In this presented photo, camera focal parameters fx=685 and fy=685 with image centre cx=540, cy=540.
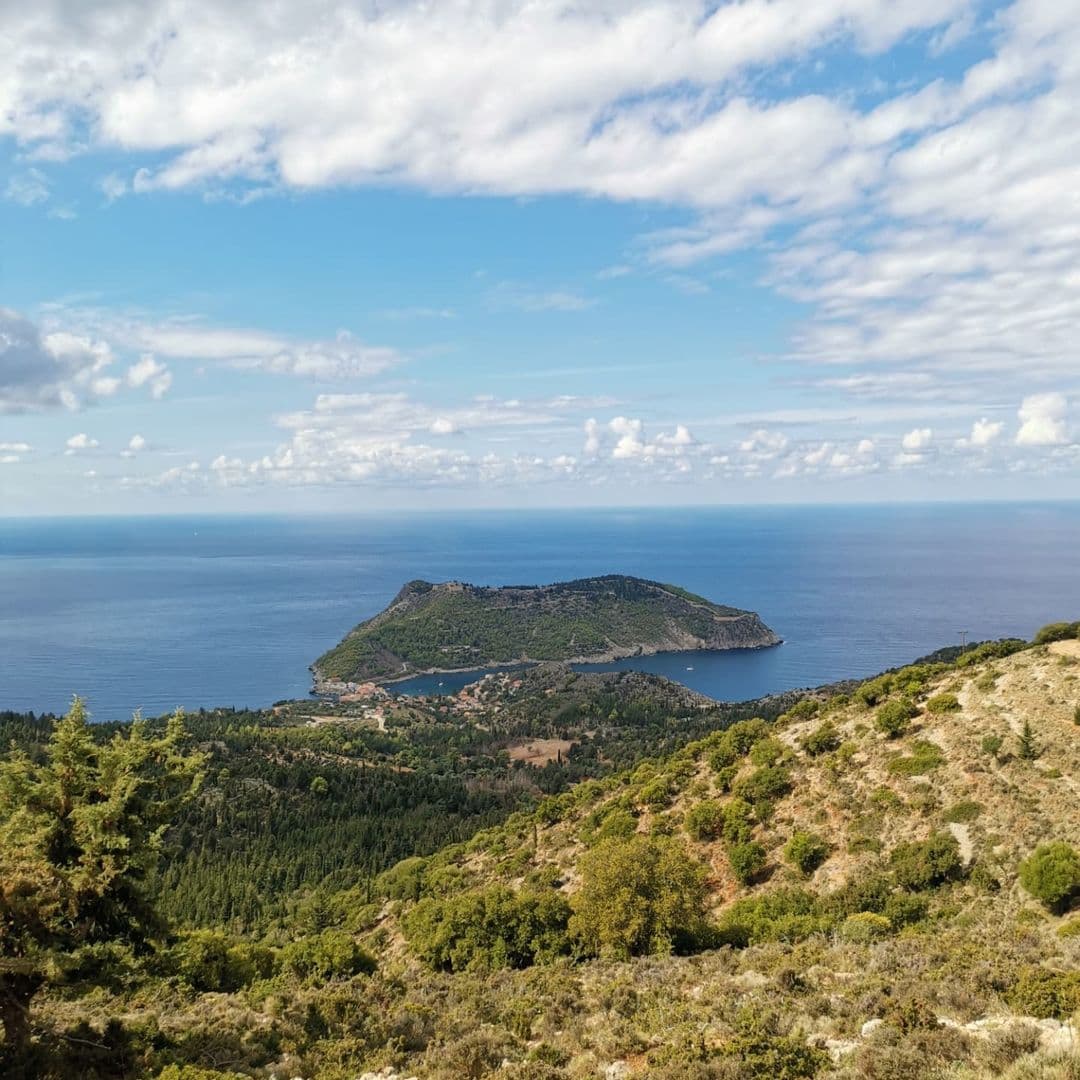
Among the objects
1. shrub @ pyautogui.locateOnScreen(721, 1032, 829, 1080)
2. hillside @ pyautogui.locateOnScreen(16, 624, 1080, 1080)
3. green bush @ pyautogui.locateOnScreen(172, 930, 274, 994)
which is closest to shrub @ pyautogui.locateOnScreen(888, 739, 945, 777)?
hillside @ pyautogui.locateOnScreen(16, 624, 1080, 1080)

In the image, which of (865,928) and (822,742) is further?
(822,742)

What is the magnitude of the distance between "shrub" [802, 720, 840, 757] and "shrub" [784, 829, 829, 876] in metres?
9.76

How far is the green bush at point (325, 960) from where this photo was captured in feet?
81.6

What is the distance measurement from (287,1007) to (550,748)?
446 ft

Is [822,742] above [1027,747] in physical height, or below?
below

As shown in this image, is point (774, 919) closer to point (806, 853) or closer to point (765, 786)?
point (806, 853)

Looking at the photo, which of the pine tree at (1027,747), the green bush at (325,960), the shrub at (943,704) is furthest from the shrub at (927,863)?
the green bush at (325,960)

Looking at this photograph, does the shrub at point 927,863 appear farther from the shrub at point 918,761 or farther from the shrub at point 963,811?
the shrub at point 918,761

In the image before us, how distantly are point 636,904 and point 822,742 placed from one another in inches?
879

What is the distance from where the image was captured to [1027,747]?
33.9 meters

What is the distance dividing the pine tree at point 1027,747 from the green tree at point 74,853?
37.0m

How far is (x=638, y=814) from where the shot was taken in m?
46.8

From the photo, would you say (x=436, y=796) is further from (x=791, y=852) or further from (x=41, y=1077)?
(x=41, y=1077)

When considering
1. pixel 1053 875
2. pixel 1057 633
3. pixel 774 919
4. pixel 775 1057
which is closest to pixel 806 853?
pixel 774 919
